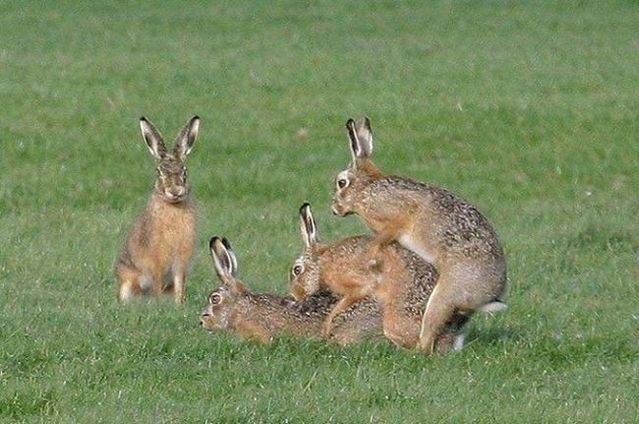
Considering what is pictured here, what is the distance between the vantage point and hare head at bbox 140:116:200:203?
1180 cm

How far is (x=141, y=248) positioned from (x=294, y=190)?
17.5 feet

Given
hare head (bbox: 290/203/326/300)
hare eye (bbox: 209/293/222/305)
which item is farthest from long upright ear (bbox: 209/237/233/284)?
hare head (bbox: 290/203/326/300)

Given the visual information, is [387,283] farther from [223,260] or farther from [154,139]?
[154,139]

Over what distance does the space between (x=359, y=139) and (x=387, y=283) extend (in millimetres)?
1104

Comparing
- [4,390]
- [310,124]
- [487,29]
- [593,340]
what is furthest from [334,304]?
[487,29]

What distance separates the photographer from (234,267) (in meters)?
10.3

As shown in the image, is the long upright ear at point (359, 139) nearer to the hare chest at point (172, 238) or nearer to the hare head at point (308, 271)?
the hare head at point (308, 271)

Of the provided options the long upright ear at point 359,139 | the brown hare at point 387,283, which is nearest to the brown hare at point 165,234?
the brown hare at point 387,283

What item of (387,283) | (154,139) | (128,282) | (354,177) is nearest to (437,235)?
(387,283)

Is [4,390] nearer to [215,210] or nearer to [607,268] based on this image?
[607,268]

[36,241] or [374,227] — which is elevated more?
[374,227]

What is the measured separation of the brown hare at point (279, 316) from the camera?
368 inches

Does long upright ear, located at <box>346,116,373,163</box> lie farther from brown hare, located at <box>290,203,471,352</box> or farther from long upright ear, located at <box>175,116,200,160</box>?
long upright ear, located at <box>175,116,200,160</box>

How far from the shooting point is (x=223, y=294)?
9.98m
